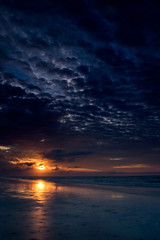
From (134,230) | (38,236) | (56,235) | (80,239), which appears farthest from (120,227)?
(38,236)

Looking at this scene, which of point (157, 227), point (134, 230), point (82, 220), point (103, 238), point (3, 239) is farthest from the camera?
point (82, 220)

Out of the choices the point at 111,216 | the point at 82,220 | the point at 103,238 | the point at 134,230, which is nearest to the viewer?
the point at 103,238

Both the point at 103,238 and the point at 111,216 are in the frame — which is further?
the point at 111,216

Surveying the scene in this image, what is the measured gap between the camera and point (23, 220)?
6.43 metres

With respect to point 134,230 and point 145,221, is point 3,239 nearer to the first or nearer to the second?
point 134,230

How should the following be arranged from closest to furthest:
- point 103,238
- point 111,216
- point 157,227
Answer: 1. point 103,238
2. point 157,227
3. point 111,216

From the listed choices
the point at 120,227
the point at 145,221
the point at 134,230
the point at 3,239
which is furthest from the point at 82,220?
the point at 3,239

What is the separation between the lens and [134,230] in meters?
5.75

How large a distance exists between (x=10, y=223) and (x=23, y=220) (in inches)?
20.7

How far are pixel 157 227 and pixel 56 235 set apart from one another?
3.41 meters

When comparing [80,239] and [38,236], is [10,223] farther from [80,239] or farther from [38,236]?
[80,239]

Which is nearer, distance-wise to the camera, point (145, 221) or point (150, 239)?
point (150, 239)

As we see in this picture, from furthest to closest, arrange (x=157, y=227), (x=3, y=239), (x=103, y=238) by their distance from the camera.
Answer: (x=157, y=227)
(x=103, y=238)
(x=3, y=239)

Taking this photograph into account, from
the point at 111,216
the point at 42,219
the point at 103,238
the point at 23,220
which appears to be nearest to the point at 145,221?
the point at 111,216
